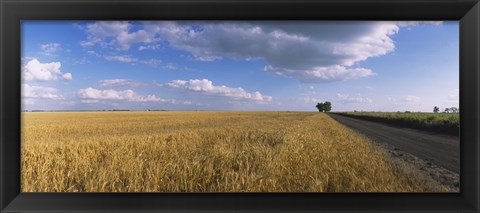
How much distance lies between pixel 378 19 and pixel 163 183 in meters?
1.73

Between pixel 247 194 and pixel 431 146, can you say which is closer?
pixel 247 194

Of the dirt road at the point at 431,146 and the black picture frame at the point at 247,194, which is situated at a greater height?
the black picture frame at the point at 247,194

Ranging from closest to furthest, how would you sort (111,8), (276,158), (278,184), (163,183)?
(111,8)
(278,184)
(163,183)
(276,158)

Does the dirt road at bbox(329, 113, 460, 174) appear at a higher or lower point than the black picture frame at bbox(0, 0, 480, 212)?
lower

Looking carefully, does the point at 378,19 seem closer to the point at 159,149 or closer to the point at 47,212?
the point at 47,212

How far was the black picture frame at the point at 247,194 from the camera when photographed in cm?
161

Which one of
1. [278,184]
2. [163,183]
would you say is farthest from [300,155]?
[163,183]

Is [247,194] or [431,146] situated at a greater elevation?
[247,194]

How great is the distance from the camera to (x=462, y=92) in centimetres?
164

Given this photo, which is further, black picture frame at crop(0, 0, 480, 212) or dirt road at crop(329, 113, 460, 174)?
dirt road at crop(329, 113, 460, 174)

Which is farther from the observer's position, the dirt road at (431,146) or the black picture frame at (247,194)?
the dirt road at (431,146)

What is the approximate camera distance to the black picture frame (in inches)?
63.4

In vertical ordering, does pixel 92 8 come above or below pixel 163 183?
above

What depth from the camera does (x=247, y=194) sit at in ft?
5.43
